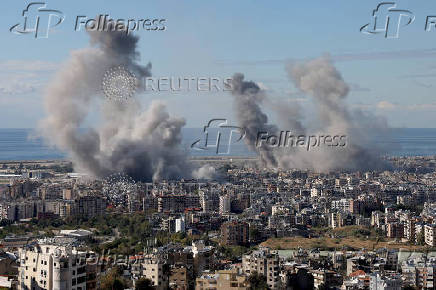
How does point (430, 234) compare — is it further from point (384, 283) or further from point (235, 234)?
point (384, 283)

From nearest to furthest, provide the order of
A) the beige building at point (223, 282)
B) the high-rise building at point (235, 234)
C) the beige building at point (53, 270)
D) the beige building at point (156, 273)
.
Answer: the beige building at point (53, 270) < the beige building at point (223, 282) < the beige building at point (156, 273) < the high-rise building at point (235, 234)

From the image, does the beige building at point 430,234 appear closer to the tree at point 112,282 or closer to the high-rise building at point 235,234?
the high-rise building at point 235,234

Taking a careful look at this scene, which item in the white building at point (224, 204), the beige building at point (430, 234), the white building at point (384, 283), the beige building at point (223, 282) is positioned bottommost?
the beige building at point (223, 282)

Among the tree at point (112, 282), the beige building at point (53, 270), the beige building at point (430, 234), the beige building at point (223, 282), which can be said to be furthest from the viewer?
the beige building at point (430, 234)

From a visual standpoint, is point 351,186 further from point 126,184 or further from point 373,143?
point 373,143

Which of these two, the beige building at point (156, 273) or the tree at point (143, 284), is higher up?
the beige building at point (156, 273)

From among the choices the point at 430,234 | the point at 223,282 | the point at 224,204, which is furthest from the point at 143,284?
the point at 224,204

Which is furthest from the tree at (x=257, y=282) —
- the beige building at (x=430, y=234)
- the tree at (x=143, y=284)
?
the beige building at (x=430, y=234)

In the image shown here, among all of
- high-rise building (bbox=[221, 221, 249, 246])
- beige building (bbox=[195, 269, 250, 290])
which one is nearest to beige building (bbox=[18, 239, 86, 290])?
beige building (bbox=[195, 269, 250, 290])

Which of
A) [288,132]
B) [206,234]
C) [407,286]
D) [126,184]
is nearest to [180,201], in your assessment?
[126,184]
